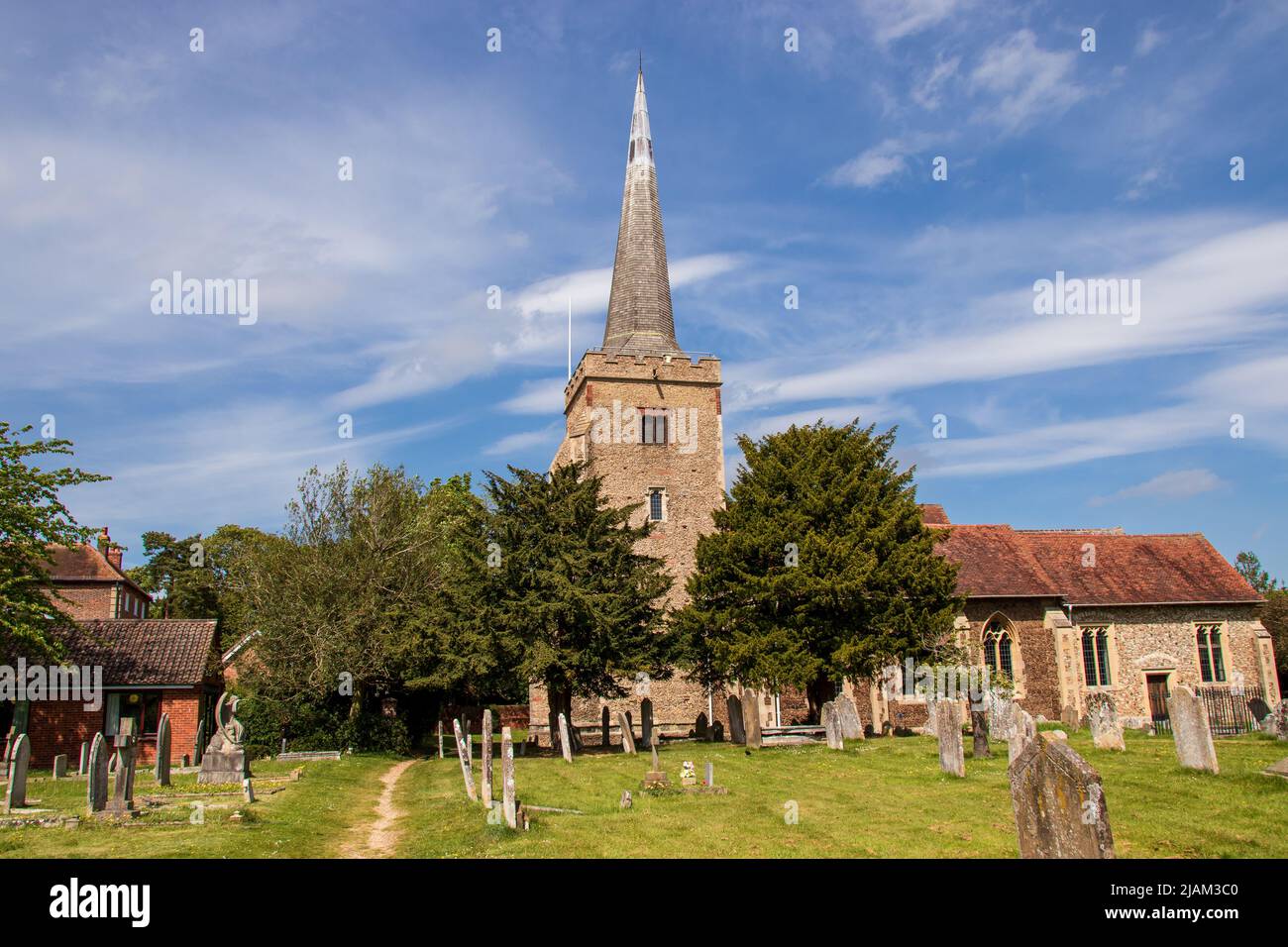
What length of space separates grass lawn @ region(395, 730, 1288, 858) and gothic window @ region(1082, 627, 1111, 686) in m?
15.8

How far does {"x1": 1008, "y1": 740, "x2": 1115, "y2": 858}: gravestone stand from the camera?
5.78 m

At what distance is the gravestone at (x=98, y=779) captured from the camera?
45.1ft

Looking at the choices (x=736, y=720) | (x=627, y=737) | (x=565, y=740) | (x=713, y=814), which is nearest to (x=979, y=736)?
(x=713, y=814)

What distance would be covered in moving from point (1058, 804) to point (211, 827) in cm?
1127

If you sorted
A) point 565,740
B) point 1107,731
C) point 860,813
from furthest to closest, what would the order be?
point 565,740, point 1107,731, point 860,813

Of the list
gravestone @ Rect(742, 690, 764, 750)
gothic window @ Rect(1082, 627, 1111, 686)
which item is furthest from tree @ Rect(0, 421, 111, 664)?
gothic window @ Rect(1082, 627, 1111, 686)

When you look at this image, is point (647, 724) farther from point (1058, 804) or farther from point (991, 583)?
point (1058, 804)

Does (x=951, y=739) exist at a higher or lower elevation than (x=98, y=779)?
lower

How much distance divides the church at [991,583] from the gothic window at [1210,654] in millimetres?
39

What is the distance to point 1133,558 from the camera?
36438 millimetres

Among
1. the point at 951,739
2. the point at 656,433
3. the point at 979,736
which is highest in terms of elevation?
the point at 656,433

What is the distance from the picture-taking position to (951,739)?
15.5 meters

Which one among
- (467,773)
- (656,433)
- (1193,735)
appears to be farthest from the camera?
(656,433)
